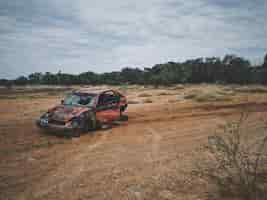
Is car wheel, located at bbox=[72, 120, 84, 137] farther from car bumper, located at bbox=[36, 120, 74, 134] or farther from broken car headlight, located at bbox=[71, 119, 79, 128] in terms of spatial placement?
car bumper, located at bbox=[36, 120, 74, 134]

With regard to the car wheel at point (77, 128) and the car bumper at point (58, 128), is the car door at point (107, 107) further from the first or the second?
the car bumper at point (58, 128)

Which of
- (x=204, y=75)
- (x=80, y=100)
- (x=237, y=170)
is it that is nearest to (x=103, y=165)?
(x=237, y=170)

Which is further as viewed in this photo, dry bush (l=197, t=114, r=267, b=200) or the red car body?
the red car body

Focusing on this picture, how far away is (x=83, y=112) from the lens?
7578mm

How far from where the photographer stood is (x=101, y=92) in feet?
29.1

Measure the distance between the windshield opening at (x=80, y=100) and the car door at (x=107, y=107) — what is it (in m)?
0.36

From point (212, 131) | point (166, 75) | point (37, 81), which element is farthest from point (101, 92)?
point (37, 81)

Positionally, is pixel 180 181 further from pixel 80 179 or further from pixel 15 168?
pixel 15 168

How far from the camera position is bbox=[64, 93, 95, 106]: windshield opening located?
27.4 feet

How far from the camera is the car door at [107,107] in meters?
8.39

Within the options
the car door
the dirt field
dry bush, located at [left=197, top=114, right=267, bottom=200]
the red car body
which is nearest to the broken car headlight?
the red car body

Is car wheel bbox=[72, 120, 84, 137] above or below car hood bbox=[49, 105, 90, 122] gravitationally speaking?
below

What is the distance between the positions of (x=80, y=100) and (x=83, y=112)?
45.5 inches

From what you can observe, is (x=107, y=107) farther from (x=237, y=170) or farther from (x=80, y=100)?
(x=237, y=170)
